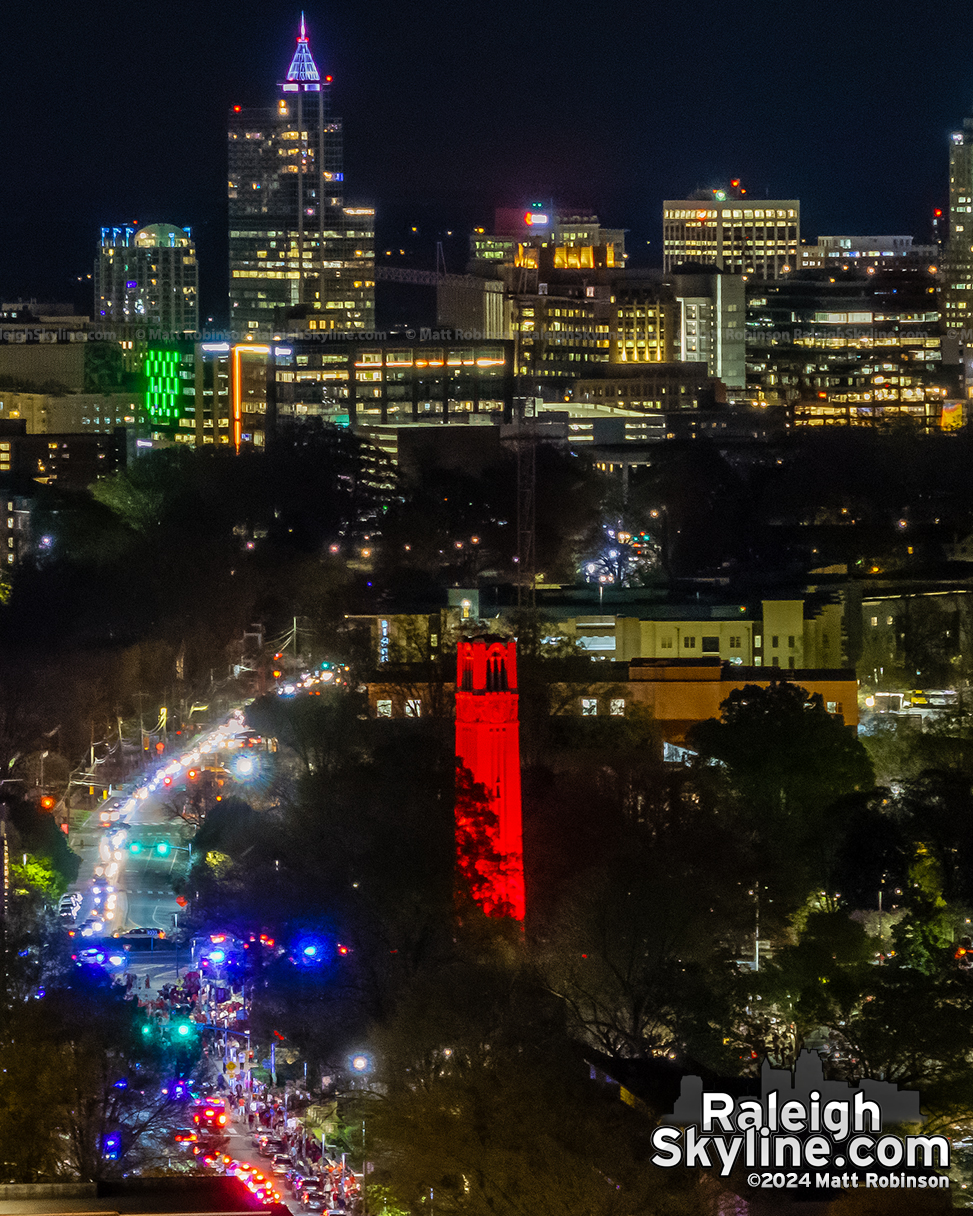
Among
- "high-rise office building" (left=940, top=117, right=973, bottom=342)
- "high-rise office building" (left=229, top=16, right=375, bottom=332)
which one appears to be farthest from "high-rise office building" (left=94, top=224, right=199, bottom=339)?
"high-rise office building" (left=940, top=117, right=973, bottom=342)

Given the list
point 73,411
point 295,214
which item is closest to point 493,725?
point 73,411

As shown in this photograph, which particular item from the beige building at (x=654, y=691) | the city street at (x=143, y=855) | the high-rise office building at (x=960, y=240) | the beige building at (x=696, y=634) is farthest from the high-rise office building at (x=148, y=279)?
the city street at (x=143, y=855)

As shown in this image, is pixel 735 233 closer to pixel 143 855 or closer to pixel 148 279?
pixel 148 279

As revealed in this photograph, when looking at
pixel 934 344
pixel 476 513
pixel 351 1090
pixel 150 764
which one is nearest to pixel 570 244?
pixel 934 344

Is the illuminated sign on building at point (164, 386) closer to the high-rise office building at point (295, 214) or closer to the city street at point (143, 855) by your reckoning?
the high-rise office building at point (295, 214)

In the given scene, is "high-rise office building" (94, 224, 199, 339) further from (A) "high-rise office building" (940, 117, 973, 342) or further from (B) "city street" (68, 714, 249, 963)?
Answer: (B) "city street" (68, 714, 249, 963)
